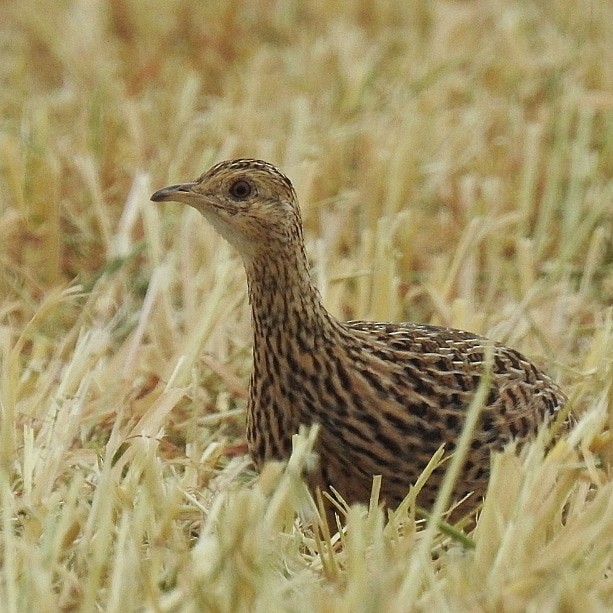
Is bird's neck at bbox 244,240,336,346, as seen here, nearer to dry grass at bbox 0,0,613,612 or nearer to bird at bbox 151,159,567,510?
bird at bbox 151,159,567,510

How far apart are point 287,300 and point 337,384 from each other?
0.79ft

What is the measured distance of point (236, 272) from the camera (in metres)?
5.15

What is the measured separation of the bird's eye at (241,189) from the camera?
410 centimetres

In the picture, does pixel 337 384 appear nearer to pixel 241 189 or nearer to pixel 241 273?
pixel 241 189

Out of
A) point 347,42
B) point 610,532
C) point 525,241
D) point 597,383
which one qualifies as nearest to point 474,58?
point 347,42

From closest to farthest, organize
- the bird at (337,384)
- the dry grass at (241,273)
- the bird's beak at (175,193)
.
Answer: the dry grass at (241,273)
the bird at (337,384)
the bird's beak at (175,193)

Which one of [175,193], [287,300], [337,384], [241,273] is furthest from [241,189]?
[241,273]

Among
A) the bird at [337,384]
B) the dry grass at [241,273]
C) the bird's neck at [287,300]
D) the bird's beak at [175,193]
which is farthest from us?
the bird's beak at [175,193]

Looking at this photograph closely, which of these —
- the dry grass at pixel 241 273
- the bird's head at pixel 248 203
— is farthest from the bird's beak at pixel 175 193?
the dry grass at pixel 241 273

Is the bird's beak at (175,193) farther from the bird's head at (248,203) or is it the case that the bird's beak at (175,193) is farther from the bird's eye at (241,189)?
the bird's eye at (241,189)

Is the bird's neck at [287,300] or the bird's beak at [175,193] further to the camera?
the bird's beak at [175,193]

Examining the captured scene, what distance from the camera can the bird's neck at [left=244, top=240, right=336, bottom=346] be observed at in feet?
13.2

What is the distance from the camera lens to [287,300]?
4023 millimetres

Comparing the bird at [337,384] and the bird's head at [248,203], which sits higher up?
the bird's head at [248,203]
